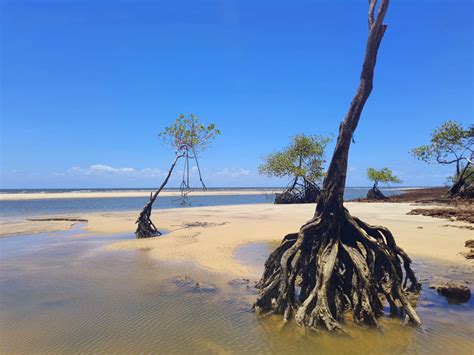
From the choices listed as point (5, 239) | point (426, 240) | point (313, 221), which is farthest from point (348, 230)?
point (5, 239)

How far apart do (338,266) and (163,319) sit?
359 centimetres

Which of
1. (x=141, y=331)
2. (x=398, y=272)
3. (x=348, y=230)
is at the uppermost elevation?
(x=348, y=230)

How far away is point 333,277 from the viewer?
6.89 m

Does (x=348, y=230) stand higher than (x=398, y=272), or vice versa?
(x=348, y=230)

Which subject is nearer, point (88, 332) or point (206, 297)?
point (88, 332)

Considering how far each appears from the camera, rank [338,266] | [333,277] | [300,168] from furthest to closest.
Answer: [300,168]
[338,266]
[333,277]

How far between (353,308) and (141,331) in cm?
390

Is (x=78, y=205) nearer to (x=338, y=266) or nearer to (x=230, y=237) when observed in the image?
(x=230, y=237)

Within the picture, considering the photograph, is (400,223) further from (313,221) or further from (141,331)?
(141,331)

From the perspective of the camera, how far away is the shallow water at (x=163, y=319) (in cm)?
550

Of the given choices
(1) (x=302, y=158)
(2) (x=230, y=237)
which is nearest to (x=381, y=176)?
(1) (x=302, y=158)

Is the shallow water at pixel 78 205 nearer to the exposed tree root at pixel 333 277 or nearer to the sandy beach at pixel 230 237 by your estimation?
the sandy beach at pixel 230 237

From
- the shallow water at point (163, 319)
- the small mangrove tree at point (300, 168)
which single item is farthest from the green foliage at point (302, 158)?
the shallow water at point (163, 319)

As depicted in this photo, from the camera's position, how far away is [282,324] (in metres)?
6.21
